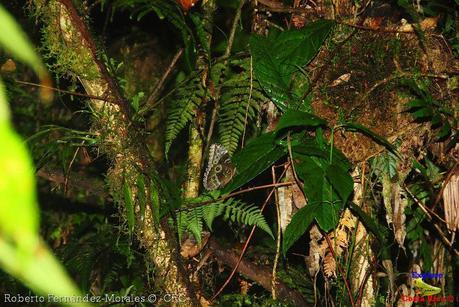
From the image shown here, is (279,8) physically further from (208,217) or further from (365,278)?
(365,278)

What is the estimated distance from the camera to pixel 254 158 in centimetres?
191

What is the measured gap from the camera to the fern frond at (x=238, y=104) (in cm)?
210

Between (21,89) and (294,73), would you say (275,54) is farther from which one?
(21,89)

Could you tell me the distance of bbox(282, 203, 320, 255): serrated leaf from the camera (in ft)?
5.90

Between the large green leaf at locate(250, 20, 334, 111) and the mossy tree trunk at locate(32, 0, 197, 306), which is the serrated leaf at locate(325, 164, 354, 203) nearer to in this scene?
the large green leaf at locate(250, 20, 334, 111)

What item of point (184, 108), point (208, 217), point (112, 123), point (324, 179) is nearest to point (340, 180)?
point (324, 179)

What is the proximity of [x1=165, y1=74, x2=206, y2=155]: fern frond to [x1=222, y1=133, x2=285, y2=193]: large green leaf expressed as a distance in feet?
0.95

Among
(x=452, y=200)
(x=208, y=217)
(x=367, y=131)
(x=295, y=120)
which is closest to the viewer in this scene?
(x=295, y=120)

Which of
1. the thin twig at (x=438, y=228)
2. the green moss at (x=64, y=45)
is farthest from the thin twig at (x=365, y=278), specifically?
the green moss at (x=64, y=45)

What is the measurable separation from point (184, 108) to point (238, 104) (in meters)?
0.21

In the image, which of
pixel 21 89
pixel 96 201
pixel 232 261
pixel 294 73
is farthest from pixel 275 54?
pixel 21 89

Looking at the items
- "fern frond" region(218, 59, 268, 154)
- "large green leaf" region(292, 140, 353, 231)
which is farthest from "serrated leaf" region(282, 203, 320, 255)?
"fern frond" region(218, 59, 268, 154)

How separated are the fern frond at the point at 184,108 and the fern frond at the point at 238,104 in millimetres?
104

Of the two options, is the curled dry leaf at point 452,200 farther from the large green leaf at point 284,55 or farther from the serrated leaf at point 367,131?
the large green leaf at point 284,55
